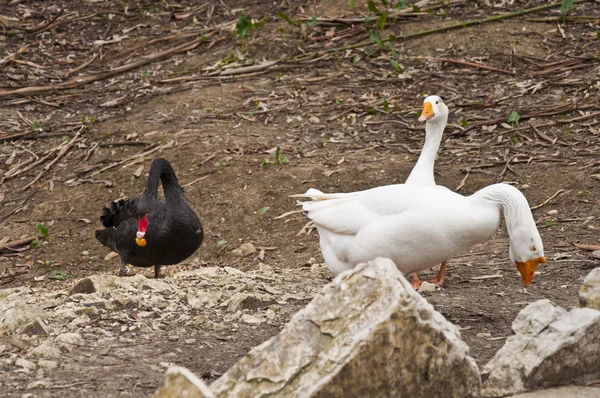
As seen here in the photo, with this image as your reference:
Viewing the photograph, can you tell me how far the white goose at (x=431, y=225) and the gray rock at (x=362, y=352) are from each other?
1.64m

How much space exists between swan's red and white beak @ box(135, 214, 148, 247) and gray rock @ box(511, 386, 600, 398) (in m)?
3.89

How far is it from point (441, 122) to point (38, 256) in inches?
155

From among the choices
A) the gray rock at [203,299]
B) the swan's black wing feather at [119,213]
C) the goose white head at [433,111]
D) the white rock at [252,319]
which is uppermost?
the goose white head at [433,111]

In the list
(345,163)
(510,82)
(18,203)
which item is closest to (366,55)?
(510,82)

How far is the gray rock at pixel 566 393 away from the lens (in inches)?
148

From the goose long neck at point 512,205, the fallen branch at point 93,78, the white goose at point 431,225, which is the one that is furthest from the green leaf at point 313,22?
the goose long neck at point 512,205

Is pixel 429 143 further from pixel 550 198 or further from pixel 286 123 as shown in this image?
pixel 286 123

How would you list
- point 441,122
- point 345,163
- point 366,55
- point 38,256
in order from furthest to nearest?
point 366,55 < point 345,163 < point 38,256 < point 441,122

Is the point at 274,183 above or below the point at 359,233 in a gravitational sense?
below

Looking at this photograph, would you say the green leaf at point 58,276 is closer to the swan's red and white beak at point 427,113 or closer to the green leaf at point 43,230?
the green leaf at point 43,230

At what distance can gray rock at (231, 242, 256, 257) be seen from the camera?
7.78 metres

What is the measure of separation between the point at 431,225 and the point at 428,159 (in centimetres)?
194

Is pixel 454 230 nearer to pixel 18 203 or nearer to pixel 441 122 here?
pixel 441 122

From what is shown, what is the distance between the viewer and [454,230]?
5211mm
